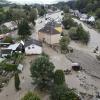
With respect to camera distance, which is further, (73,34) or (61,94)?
(73,34)

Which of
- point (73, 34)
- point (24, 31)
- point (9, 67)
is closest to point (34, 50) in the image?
point (9, 67)

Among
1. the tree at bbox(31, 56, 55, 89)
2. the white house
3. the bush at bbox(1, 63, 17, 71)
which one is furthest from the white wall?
the tree at bbox(31, 56, 55, 89)

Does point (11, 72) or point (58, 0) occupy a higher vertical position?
point (11, 72)

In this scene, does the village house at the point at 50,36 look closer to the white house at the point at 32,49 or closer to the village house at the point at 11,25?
the white house at the point at 32,49

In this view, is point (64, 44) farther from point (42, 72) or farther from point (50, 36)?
point (42, 72)

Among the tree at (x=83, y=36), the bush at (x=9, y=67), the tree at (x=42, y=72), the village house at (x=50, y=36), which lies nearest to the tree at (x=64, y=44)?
the village house at (x=50, y=36)

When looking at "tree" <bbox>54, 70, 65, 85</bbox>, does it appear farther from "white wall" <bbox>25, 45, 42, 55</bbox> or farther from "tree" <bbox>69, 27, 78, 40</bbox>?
"tree" <bbox>69, 27, 78, 40</bbox>

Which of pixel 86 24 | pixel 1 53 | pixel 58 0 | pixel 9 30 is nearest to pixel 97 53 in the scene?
pixel 1 53

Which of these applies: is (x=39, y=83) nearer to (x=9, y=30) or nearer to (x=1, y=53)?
(x=1, y=53)
